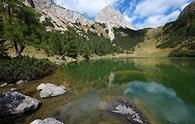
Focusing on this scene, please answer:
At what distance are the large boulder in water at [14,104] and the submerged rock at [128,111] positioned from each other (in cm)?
1082

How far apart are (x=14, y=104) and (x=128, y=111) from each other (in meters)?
15.0

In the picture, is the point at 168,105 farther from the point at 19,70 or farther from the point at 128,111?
the point at 19,70

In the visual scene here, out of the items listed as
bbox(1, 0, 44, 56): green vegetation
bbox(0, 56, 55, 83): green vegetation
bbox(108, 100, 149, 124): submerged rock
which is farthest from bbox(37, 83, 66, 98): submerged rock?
bbox(1, 0, 44, 56): green vegetation

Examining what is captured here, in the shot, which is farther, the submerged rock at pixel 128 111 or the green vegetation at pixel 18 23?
the green vegetation at pixel 18 23

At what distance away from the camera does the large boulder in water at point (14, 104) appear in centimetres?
2819

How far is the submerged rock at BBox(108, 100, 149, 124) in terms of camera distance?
88.5 ft

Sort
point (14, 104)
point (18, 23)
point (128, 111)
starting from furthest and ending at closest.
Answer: point (18, 23) < point (128, 111) < point (14, 104)

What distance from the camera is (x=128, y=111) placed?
97.9 ft

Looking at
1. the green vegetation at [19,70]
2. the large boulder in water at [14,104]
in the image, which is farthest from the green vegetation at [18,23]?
the large boulder in water at [14,104]

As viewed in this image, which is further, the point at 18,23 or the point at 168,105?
the point at 18,23

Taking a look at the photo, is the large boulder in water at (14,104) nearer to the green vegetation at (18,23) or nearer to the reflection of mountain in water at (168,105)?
the reflection of mountain in water at (168,105)

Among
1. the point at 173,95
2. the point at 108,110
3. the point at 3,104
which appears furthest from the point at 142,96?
the point at 3,104

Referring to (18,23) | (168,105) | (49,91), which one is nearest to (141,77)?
(168,105)

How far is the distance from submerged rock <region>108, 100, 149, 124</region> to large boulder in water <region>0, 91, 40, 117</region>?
35.5ft
